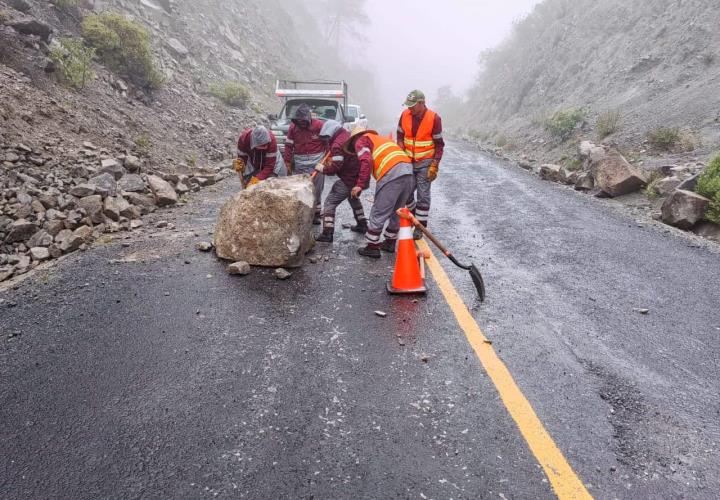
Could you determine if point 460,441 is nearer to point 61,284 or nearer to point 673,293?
point 673,293

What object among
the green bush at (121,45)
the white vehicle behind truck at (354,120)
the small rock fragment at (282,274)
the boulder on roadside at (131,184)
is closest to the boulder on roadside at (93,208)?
the boulder on roadside at (131,184)

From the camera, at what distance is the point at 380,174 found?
4820mm

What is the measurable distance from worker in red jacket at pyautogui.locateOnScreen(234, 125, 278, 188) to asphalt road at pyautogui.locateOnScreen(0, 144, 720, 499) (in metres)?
1.61

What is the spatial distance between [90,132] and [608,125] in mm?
12142

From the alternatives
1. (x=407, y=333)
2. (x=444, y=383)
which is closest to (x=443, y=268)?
(x=407, y=333)

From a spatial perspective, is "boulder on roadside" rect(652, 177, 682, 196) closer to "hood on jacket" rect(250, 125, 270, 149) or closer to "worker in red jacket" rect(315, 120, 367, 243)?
"worker in red jacket" rect(315, 120, 367, 243)

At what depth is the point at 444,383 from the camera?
2.68 m

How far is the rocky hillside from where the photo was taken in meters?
4.95

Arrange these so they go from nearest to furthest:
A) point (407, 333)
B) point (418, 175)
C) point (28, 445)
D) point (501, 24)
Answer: point (28, 445), point (407, 333), point (418, 175), point (501, 24)

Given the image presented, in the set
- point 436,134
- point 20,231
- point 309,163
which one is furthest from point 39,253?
point 436,134

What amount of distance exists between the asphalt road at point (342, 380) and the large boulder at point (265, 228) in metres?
0.25

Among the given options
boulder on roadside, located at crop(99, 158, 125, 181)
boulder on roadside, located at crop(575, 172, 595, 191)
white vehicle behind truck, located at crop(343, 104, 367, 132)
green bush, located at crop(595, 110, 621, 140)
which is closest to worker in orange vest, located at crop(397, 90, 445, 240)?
boulder on roadside, located at crop(99, 158, 125, 181)

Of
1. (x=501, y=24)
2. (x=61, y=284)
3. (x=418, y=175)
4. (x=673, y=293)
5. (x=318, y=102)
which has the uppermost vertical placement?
(x=501, y=24)

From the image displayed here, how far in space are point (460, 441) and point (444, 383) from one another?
498 mm
